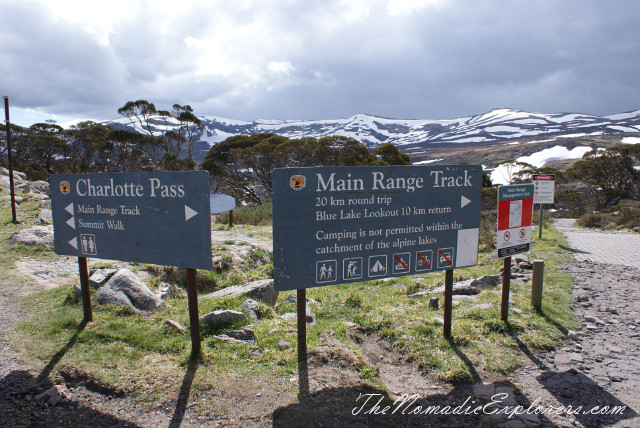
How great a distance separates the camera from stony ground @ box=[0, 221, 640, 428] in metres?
2.93

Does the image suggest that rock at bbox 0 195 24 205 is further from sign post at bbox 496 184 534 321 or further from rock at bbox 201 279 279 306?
sign post at bbox 496 184 534 321

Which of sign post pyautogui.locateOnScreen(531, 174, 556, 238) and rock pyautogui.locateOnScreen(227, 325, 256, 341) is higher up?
sign post pyautogui.locateOnScreen(531, 174, 556, 238)

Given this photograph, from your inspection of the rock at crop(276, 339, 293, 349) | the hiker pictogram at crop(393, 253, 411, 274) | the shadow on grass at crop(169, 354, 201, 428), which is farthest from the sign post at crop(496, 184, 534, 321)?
the shadow on grass at crop(169, 354, 201, 428)

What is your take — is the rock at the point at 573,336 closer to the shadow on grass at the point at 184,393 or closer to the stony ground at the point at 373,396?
the stony ground at the point at 373,396

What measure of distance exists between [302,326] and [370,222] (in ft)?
4.04

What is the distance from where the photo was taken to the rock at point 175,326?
426cm

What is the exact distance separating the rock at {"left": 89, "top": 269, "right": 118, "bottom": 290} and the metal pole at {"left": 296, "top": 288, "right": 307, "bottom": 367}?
3.08 metres

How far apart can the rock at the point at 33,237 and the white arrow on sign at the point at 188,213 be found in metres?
6.64

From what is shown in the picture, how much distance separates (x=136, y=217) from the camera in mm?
3826

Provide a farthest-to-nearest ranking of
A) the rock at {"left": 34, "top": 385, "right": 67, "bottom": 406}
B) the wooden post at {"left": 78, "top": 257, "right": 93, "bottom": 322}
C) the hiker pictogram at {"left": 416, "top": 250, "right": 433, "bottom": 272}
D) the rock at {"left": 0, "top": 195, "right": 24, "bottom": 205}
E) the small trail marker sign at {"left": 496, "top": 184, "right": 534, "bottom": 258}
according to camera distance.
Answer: the rock at {"left": 0, "top": 195, "right": 24, "bottom": 205}, the small trail marker sign at {"left": 496, "top": 184, "right": 534, "bottom": 258}, the wooden post at {"left": 78, "top": 257, "right": 93, "bottom": 322}, the hiker pictogram at {"left": 416, "top": 250, "right": 433, "bottom": 272}, the rock at {"left": 34, "top": 385, "right": 67, "bottom": 406}

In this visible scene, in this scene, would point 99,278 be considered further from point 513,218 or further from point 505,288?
point 513,218

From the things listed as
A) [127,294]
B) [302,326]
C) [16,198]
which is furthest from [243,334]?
[16,198]

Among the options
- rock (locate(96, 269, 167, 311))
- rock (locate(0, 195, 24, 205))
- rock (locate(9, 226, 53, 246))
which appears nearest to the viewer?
rock (locate(96, 269, 167, 311))

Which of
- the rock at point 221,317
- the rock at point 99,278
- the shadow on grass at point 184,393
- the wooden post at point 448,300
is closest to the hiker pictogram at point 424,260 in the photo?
the wooden post at point 448,300
